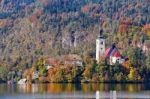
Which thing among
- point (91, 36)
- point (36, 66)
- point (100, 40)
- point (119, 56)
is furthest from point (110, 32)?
point (36, 66)

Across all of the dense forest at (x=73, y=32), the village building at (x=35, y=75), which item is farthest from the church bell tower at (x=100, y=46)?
the village building at (x=35, y=75)

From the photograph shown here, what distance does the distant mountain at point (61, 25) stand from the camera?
131 metres

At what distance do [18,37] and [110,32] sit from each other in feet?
62.6

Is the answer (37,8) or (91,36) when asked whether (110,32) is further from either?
(37,8)

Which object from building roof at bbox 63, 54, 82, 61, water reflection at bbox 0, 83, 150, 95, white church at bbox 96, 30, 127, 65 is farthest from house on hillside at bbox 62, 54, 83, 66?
water reflection at bbox 0, 83, 150, 95

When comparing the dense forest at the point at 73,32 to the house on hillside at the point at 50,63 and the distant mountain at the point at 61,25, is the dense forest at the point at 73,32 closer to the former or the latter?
the distant mountain at the point at 61,25

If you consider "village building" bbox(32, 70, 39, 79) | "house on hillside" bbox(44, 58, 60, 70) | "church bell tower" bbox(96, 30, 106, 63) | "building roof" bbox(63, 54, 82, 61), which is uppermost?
"church bell tower" bbox(96, 30, 106, 63)

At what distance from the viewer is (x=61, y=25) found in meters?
157

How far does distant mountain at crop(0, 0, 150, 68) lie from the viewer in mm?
130875

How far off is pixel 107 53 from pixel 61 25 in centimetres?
3754

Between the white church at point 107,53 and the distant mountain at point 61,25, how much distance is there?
5.05ft

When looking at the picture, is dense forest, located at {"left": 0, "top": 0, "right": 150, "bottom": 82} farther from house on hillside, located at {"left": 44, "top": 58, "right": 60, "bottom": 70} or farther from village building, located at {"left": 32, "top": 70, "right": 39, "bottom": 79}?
village building, located at {"left": 32, "top": 70, "right": 39, "bottom": 79}

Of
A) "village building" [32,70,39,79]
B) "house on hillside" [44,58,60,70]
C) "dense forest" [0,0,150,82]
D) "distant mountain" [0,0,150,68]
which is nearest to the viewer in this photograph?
"village building" [32,70,39,79]

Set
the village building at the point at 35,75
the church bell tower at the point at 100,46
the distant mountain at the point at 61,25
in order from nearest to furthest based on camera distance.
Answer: the village building at the point at 35,75, the church bell tower at the point at 100,46, the distant mountain at the point at 61,25
